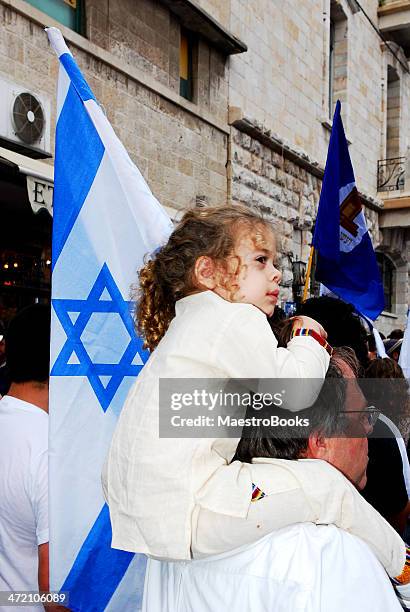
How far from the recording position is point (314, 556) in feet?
3.87

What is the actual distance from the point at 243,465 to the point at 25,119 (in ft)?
18.6

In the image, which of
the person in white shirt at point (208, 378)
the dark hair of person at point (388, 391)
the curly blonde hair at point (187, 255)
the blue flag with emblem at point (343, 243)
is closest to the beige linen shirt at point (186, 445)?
the person in white shirt at point (208, 378)

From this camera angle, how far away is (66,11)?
23.4 ft

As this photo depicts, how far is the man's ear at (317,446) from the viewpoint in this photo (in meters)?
1.42

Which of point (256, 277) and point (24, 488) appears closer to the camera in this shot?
point (256, 277)

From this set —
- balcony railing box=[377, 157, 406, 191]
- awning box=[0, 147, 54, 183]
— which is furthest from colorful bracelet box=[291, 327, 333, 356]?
balcony railing box=[377, 157, 406, 191]

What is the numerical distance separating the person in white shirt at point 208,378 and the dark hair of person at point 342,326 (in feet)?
2.74

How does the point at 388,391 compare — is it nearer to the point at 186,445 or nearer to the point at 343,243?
the point at 186,445

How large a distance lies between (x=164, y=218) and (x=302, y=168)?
9912 mm

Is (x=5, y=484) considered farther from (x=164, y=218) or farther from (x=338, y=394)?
(x=338, y=394)

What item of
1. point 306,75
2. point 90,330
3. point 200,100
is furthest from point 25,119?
point 306,75

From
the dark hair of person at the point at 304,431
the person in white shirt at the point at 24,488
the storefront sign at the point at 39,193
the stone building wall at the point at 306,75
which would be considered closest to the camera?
the dark hair of person at the point at 304,431

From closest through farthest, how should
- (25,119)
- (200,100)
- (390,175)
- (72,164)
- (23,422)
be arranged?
(72,164) → (23,422) → (25,119) → (200,100) → (390,175)

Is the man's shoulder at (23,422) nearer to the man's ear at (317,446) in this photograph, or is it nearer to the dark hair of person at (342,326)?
the dark hair of person at (342,326)
